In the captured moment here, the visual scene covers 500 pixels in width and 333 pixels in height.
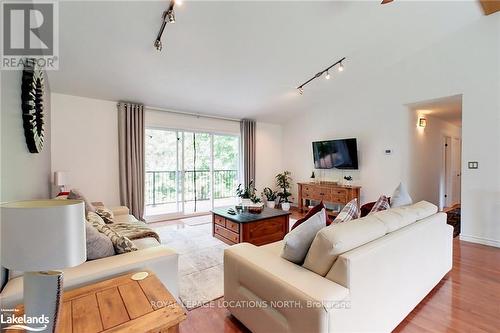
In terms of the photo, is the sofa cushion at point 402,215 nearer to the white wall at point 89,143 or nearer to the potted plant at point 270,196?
the potted plant at point 270,196

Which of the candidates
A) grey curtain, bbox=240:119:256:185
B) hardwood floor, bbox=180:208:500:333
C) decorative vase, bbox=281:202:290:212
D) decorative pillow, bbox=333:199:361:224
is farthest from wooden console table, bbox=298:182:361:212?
decorative pillow, bbox=333:199:361:224

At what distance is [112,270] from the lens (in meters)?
1.43

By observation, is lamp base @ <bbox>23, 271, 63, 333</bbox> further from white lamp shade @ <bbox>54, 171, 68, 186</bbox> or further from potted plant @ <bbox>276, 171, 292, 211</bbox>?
potted plant @ <bbox>276, 171, 292, 211</bbox>

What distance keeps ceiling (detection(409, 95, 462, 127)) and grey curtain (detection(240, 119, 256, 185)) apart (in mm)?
3430

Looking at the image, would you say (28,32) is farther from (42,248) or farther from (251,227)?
(251,227)

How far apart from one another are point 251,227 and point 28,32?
121 inches

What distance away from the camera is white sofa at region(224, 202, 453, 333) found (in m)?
1.18

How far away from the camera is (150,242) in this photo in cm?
233

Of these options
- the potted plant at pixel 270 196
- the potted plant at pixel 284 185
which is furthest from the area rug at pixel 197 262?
the potted plant at pixel 284 185

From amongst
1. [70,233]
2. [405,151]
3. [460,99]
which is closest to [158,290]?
[70,233]

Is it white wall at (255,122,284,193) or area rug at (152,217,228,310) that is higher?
white wall at (255,122,284,193)

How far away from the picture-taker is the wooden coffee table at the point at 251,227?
3104 mm

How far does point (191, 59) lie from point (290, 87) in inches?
82.1

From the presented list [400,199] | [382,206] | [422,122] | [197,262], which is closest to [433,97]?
[422,122]
